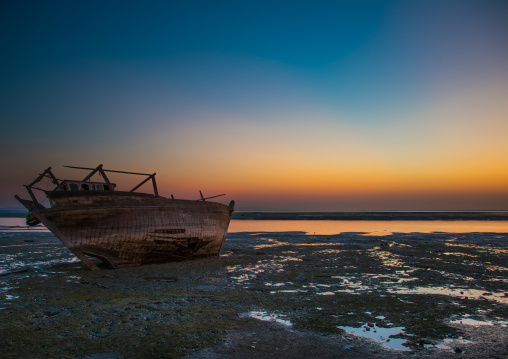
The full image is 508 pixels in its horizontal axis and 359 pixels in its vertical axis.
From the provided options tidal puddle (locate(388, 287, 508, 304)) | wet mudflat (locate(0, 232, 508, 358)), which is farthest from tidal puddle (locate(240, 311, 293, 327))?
tidal puddle (locate(388, 287, 508, 304))

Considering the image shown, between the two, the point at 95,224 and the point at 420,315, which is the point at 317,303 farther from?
the point at 95,224

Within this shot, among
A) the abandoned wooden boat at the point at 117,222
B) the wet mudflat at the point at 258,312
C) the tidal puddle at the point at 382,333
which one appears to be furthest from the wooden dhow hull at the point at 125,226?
the tidal puddle at the point at 382,333

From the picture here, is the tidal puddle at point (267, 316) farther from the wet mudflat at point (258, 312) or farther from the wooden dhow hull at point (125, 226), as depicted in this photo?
the wooden dhow hull at point (125, 226)

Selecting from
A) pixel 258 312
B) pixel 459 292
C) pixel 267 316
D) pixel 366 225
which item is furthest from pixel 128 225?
pixel 366 225

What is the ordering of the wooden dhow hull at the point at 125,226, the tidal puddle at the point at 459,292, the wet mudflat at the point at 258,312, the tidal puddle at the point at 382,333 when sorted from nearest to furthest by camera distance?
the wet mudflat at the point at 258,312, the tidal puddle at the point at 382,333, the tidal puddle at the point at 459,292, the wooden dhow hull at the point at 125,226

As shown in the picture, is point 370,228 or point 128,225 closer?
point 128,225

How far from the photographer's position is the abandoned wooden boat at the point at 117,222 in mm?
10969

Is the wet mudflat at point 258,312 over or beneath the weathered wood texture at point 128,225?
beneath

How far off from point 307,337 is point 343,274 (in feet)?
18.7

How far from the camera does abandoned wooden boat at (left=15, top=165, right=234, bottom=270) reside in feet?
36.0

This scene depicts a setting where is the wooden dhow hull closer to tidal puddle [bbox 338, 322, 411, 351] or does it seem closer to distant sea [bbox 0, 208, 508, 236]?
tidal puddle [bbox 338, 322, 411, 351]

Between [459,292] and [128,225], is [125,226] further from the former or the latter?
[459,292]

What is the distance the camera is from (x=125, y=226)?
11.7 meters

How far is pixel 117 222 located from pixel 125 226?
0.30m
